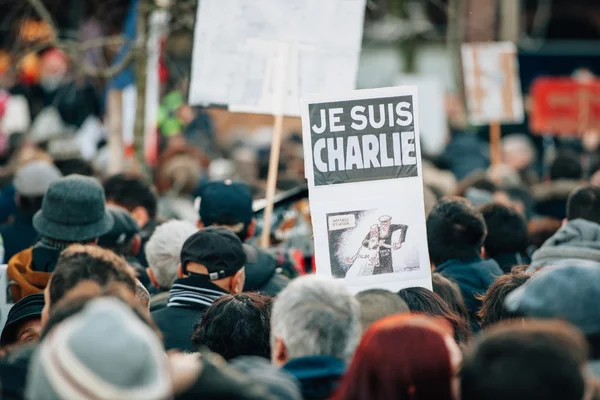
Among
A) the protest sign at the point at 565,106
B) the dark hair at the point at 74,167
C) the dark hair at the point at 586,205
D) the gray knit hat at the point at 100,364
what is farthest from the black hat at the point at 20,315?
the protest sign at the point at 565,106

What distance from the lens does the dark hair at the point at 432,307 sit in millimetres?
4648

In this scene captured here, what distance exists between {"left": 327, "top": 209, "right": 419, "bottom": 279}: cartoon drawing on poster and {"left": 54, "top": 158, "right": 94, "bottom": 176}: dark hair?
15.1ft

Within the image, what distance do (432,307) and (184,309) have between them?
1.11 m

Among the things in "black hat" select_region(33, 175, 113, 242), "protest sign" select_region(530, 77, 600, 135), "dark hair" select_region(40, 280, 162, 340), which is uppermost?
"protest sign" select_region(530, 77, 600, 135)

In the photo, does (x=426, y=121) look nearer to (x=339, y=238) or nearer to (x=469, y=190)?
(x=469, y=190)

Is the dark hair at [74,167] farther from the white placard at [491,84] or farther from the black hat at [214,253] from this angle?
the black hat at [214,253]

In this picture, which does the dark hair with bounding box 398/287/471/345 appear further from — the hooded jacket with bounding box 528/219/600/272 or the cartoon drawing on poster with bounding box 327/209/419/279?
the hooded jacket with bounding box 528/219/600/272

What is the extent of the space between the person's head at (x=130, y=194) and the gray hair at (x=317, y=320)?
349cm

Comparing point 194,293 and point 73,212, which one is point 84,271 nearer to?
point 194,293

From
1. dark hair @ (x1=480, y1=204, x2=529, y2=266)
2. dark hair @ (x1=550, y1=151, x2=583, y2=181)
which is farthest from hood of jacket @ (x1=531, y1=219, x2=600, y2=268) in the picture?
dark hair @ (x1=550, y1=151, x2=583, y2=181)

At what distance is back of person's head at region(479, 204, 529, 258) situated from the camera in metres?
6.26

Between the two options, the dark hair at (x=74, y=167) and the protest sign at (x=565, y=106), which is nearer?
the dark hair at (x=74, y=167)

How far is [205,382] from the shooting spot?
318 centimetres

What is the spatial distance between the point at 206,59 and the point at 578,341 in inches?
177
